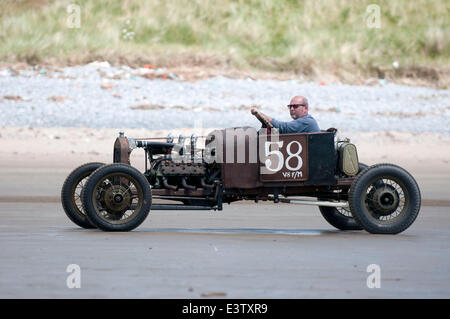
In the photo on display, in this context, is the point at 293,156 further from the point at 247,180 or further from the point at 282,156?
the point at 247,180

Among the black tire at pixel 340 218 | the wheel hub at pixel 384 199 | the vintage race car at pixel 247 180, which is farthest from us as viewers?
the black tire at pixel 340 218

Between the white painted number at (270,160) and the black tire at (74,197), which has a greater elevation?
the white painted number at (270,160)

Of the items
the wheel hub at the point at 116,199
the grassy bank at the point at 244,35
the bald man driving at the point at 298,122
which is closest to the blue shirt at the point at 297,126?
the bald man driving at the point at 298,122

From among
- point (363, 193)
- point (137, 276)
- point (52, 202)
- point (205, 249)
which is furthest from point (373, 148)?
point (137, 276)

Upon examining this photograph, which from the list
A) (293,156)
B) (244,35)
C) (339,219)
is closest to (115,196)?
(293,156)

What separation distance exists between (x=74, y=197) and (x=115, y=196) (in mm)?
952

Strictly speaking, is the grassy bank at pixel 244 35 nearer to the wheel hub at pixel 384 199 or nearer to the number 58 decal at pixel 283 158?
the number 58 decal at pixel 283 158

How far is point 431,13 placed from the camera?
45375mm

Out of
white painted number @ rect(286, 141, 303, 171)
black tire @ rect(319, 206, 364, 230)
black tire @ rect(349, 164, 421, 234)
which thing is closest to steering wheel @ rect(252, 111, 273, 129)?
white painted number @ rect(286, 141, 303, 171)

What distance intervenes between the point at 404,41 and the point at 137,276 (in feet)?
116

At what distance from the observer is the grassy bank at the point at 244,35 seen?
1560 inches

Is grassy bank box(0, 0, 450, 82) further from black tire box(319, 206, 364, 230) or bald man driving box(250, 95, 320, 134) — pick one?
bald man driving box(250, 95, 320, 134)

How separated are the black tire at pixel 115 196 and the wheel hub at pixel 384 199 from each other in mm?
2354
